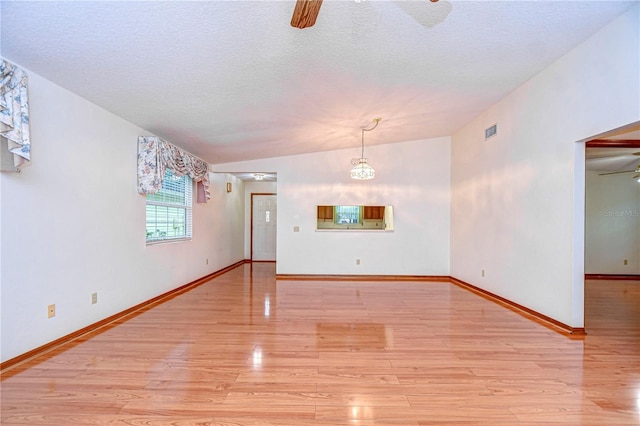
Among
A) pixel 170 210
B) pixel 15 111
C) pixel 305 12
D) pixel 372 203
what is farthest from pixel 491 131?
pixel 15 111

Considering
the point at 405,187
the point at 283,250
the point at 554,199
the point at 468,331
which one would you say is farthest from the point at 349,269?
the point at 554,199

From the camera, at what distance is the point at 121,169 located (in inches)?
150

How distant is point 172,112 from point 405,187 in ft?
14.7

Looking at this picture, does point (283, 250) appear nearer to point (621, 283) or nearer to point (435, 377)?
point (435, 377)

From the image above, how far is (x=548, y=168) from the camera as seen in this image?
3584mm

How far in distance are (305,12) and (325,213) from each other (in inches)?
225

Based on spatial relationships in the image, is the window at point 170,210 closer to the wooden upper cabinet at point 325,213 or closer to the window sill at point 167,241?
the window sill at point 167,241

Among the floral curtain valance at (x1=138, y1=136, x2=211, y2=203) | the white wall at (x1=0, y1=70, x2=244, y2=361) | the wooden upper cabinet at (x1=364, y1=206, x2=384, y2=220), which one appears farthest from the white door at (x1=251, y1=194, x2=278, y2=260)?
the white wall at (x1=0, y1=70, x2=244, y2=361)

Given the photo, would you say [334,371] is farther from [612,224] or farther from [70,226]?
[612,224]

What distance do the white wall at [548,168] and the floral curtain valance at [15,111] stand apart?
482 cm

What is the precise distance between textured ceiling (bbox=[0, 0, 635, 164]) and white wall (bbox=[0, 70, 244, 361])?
31 centimetres

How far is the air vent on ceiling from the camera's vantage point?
4.70m

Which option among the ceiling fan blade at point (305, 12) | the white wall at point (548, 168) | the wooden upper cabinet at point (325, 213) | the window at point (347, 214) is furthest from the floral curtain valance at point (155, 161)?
the white wall at point (548, 168)

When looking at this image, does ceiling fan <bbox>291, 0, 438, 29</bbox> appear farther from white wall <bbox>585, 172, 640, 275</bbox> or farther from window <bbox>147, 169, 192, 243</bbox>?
white wall <bbox>585, 172, 640, 275</bbox>
